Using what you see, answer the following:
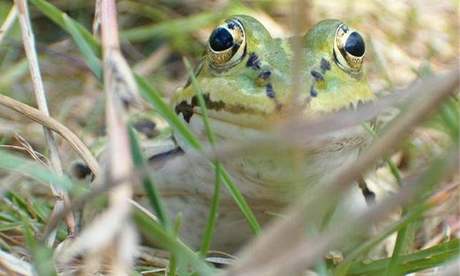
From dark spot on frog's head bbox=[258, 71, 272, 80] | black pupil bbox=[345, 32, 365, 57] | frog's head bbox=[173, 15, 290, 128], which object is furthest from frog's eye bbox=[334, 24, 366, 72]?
dark spot on frog's head bbox=[258, 71, 272, 80]

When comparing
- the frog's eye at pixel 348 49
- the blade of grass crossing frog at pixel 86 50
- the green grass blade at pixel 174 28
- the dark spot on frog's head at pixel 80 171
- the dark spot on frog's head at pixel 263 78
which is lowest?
the blade of grass crossing frog at pixel 86 50

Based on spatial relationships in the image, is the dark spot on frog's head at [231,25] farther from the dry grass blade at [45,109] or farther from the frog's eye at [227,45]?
the dry grass blade at [45,109]

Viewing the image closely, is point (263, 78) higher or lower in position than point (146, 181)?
higher

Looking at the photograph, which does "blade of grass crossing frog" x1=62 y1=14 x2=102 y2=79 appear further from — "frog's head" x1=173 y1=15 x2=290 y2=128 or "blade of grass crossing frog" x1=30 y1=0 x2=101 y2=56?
"frog's head" x1=173 y1=15 x2=290 y2=128

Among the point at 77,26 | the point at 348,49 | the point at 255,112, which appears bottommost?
the point at 255,112

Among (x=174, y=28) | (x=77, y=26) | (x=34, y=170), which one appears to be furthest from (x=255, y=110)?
(x=174, y=28)

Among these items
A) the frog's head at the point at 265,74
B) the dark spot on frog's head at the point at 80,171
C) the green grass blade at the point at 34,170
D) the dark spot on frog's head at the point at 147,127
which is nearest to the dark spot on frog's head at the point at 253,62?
the frog's head at the point at 265,74

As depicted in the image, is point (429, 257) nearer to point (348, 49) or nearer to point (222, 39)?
point (348, 49)
